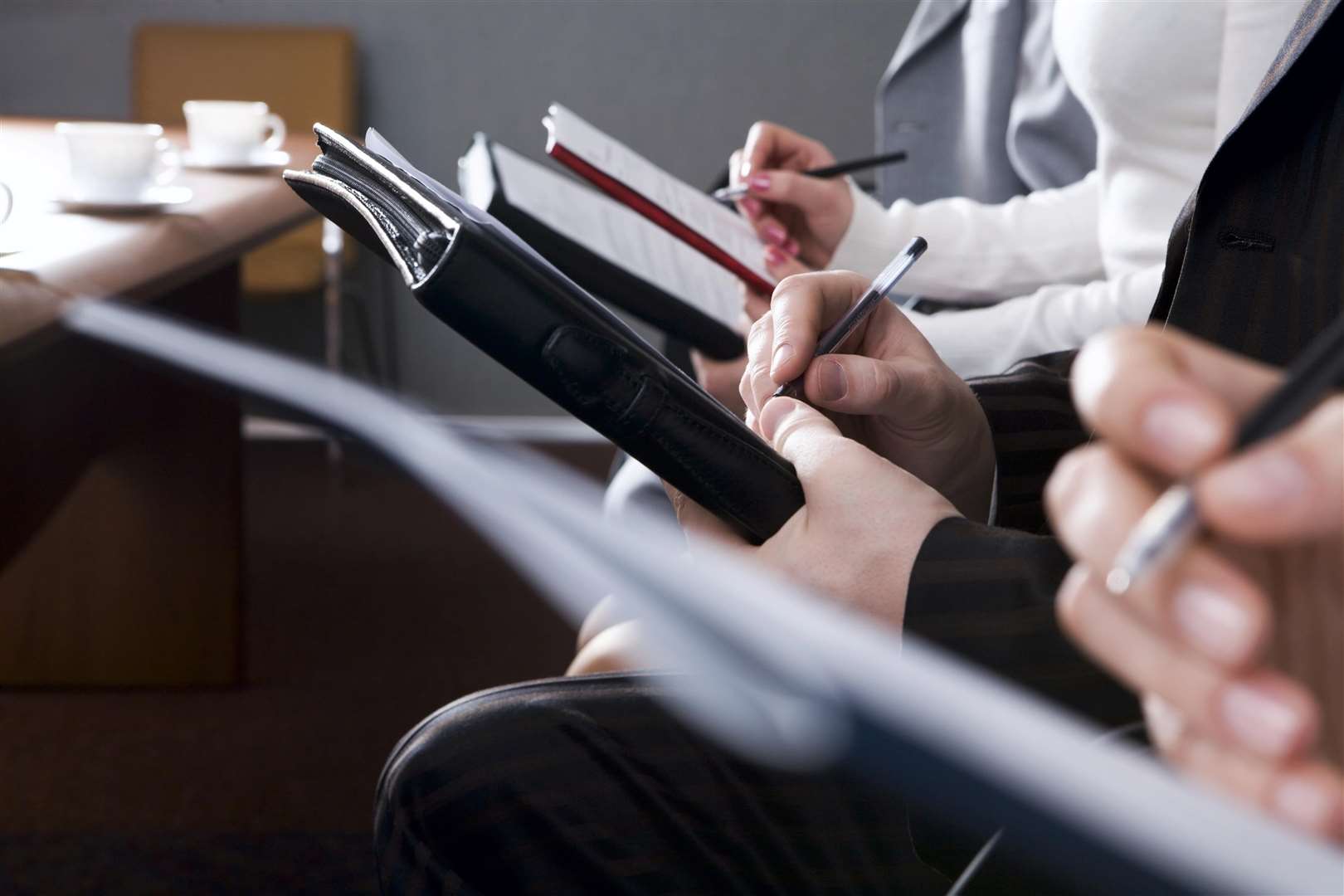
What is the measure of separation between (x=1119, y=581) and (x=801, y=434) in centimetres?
29

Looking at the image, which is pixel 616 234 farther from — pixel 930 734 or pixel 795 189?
pixel 930 734

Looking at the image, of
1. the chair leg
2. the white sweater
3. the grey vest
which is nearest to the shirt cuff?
the white sweater

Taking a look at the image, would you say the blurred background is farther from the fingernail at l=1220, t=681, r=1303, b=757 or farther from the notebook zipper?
the fingernail at l=1220, t=681, r=1303, b=757

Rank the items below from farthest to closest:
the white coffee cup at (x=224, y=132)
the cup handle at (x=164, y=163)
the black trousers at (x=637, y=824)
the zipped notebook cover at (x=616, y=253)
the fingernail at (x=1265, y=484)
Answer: the white coffee cup at (x=224, y=132) < the cup handle at (x=164, y=163) < the zipped notebook cover at (x=616, y=253) < the black trousers at (x=637, y=824) < the fingernail at (x=1265, y=484)

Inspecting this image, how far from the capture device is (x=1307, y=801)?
25cm

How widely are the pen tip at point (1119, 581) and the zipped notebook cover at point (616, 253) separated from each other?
2.39 ft

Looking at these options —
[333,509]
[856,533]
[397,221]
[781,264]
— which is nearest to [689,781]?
[856,533]

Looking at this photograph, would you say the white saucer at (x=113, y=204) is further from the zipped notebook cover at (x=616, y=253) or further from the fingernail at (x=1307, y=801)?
the fingernail at (x=1307, y=801)

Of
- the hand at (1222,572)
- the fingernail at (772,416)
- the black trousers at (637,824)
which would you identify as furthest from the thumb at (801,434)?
the hand at (1222,572)

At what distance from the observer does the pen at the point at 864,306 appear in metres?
0.60

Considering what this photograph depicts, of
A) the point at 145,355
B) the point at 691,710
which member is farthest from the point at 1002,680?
the point at 145,355

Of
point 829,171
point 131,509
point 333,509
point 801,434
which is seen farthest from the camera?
point 333,509

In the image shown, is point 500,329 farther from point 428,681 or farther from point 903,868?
point 428,681

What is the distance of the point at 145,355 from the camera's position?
136cm
